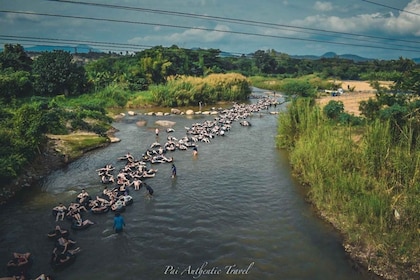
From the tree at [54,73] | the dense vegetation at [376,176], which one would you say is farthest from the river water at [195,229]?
the tree at [54,73]

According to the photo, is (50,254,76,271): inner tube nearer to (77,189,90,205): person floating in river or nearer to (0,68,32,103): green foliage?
(77,189,90,205): person floating in river

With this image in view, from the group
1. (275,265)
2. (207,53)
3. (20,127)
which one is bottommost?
(275,265)

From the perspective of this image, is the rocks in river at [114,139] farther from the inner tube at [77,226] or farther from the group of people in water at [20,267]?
the group of people in water at [20,267]

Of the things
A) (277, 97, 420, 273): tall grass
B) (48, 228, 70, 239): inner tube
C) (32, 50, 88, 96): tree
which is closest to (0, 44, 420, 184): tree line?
(32, 50, 88, 96): tree

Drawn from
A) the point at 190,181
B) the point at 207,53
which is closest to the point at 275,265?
the point at 190,181

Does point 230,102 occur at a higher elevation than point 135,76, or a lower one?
lower

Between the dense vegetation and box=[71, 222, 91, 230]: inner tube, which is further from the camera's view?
box=[71, 222, 91, 230]: inner tube

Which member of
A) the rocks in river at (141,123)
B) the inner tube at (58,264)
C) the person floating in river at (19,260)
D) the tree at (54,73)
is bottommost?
the inner tube at (58,264)

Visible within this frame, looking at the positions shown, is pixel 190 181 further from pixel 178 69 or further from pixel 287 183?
pixel 178 69
